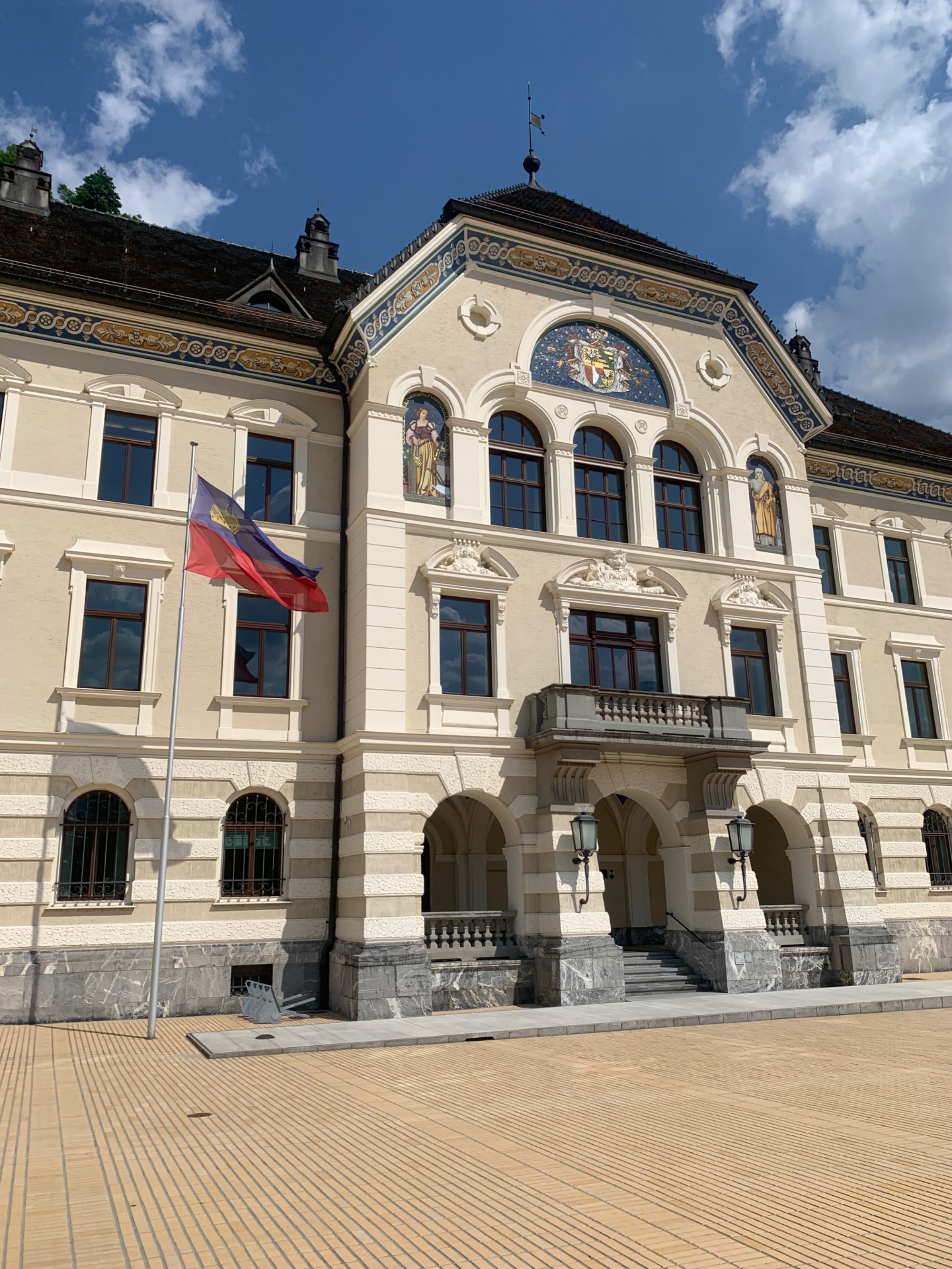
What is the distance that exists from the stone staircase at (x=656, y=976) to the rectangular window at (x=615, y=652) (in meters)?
5.74

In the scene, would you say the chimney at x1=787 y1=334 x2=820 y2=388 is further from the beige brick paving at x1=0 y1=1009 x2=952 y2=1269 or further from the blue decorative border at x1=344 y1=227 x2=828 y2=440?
the beige brick paving at x1=0 y1=1009 x2=952 y2=1269

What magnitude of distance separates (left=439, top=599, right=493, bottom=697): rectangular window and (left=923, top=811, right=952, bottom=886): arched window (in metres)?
14.0

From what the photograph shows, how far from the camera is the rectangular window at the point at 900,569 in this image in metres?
29.6

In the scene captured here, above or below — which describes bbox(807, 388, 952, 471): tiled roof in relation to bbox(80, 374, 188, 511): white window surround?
above

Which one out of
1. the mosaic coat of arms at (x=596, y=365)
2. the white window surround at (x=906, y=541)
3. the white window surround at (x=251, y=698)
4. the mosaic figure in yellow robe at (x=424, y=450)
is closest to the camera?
the white window surround at (x=251, y=698)

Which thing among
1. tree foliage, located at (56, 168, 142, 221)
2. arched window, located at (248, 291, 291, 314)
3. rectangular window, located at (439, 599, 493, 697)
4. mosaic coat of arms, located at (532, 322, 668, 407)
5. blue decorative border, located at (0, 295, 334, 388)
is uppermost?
tree foliage, located at (56, 168, 142, 221)

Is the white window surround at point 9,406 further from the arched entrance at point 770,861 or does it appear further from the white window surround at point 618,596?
the arched entrance at point 770,861

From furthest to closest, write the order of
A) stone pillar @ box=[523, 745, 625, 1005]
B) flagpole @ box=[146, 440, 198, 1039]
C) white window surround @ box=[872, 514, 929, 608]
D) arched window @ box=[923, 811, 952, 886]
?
white window surround @ box=[872, 514, 929, 608] < arched window @ box=[923, 811, 952, 886] < stone pillar @ box=[523, 745, 625, 1005] < flagpole @ box=[146, 440, 198, 1039]

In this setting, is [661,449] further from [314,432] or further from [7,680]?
[7,680]

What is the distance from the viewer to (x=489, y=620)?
21.9m

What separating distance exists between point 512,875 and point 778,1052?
796 centimetres

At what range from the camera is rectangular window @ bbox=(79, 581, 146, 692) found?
19891 mm

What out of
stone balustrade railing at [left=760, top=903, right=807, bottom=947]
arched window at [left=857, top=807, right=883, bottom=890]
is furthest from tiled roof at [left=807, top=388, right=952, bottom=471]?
stone balustrade railing at [left=760, top=903, right=807, bottom=947]

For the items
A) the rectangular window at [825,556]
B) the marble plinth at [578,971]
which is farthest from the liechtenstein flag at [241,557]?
the rectangular window at [825,556]
